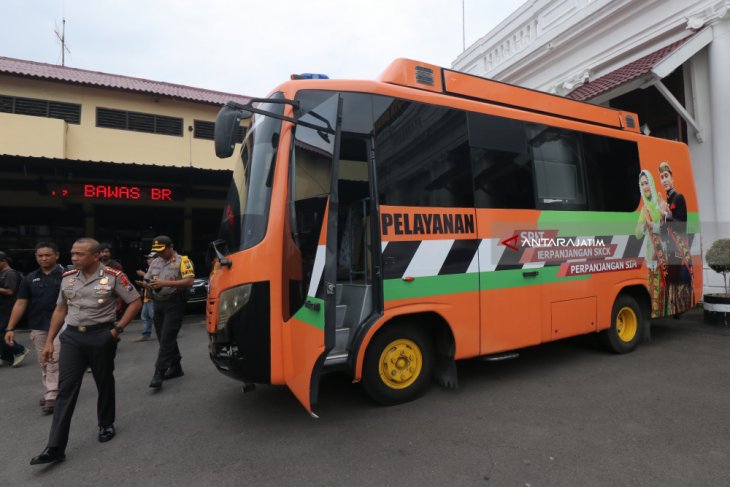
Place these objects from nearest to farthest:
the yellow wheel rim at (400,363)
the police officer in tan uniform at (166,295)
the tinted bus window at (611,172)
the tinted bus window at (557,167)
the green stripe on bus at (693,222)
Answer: the yellow wheel rim at (400,363)
the tinted bus window at (557,167)
the police officer in tan uniform at (166,295)
the tinted bus window at (611,172)
the green stripe on bus at (693,222)

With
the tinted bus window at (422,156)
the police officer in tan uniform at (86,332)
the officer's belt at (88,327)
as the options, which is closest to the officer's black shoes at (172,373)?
the police officer in tan uniform at (86,332)

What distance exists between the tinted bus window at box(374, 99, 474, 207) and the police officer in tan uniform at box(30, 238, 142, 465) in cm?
260

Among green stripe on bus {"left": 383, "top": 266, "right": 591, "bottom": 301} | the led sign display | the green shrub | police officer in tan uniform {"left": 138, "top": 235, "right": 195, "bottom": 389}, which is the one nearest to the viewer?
green stripe on bus {"left": 383, "top": 266, "right": 591, "bottom": 301}

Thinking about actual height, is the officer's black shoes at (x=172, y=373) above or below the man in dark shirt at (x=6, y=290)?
below

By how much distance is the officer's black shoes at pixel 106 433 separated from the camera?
3.51 m

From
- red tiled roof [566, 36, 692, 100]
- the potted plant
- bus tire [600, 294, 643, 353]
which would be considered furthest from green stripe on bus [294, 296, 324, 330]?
red tiled roof [566, 36, 692, 100]

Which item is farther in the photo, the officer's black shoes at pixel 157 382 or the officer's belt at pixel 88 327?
the officer's black shoes at pixel 157 382

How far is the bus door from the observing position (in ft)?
10.8

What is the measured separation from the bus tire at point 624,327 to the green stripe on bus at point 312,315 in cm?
436

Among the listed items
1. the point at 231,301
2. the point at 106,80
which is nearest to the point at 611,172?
the point at 231,301

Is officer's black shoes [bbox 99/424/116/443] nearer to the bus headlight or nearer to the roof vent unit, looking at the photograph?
the bus headlight

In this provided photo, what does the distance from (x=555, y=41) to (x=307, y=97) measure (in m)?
10.5

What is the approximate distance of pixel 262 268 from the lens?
3373mm

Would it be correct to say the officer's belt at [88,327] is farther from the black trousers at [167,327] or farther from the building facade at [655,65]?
the building facade at [655,65]
